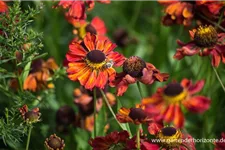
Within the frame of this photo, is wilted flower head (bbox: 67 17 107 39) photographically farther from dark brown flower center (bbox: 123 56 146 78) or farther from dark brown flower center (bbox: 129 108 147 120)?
dark brown flower center (bbox: 129 108 147 120)

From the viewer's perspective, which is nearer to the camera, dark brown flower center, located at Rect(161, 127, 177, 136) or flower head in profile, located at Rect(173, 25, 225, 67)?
dark brown flower center, located at Rect(161, 127, 177, 136)

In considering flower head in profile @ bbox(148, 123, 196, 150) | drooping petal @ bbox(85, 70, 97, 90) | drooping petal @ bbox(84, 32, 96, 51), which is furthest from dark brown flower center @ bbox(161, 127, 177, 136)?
drooping petal @ bbox(84, 32, 96, 51)

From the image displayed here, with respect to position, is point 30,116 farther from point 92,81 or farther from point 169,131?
point 169,131

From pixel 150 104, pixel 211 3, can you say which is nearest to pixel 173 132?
pixel 150 104

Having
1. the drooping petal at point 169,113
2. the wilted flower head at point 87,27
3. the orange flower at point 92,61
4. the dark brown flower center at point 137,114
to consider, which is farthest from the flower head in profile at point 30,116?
the wilted flower head at point 87,27

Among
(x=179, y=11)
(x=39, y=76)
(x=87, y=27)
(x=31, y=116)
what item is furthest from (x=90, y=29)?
(x=31, y=116)

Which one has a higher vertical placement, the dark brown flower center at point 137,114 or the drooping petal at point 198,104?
the drooping petal at point 198,104

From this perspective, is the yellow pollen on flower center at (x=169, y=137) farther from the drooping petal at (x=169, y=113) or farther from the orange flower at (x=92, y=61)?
the orange flower at (x=92, y=61)
